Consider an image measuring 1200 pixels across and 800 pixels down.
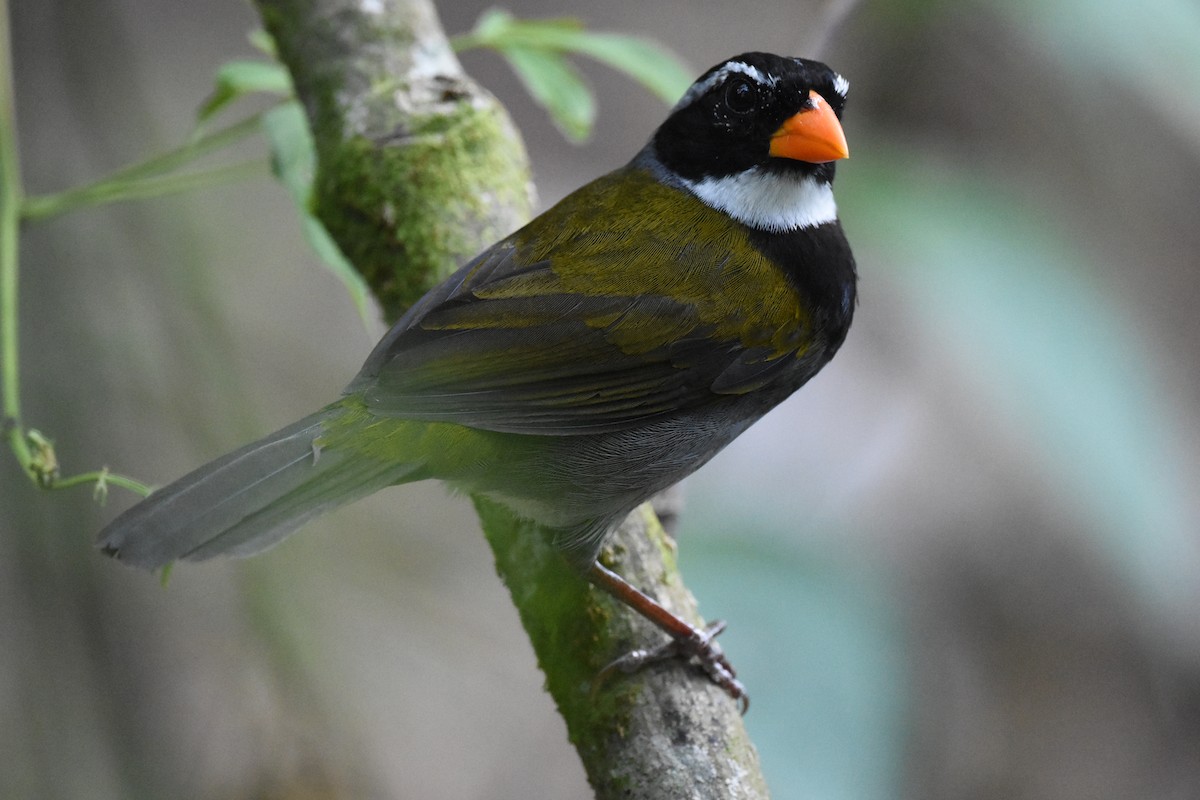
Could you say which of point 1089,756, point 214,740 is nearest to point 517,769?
point 214,740

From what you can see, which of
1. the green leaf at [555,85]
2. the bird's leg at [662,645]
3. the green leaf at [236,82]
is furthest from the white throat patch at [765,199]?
the green leaf at [236,82]

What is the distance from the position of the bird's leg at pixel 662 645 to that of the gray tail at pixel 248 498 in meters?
0.47

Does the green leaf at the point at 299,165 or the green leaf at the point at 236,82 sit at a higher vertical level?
the green leaf at the point at 236,82

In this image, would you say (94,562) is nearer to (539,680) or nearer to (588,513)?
(588,513)

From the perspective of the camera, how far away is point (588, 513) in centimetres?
227

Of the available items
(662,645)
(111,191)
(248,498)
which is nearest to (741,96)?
(662,645)

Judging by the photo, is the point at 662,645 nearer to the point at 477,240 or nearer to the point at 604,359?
the point at 604,359

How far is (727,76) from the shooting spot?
251cm

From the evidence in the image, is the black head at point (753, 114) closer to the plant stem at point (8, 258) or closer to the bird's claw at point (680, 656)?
the bird's claw at point (680, 656)

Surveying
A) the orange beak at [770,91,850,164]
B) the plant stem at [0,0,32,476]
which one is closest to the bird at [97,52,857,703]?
the orange beak at [770,91,850,164]

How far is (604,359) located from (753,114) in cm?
69

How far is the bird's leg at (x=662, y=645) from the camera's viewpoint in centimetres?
214

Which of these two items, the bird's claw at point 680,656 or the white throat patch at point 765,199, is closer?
the bird's claw at point 680,656

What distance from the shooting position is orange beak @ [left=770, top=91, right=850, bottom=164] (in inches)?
94.4
